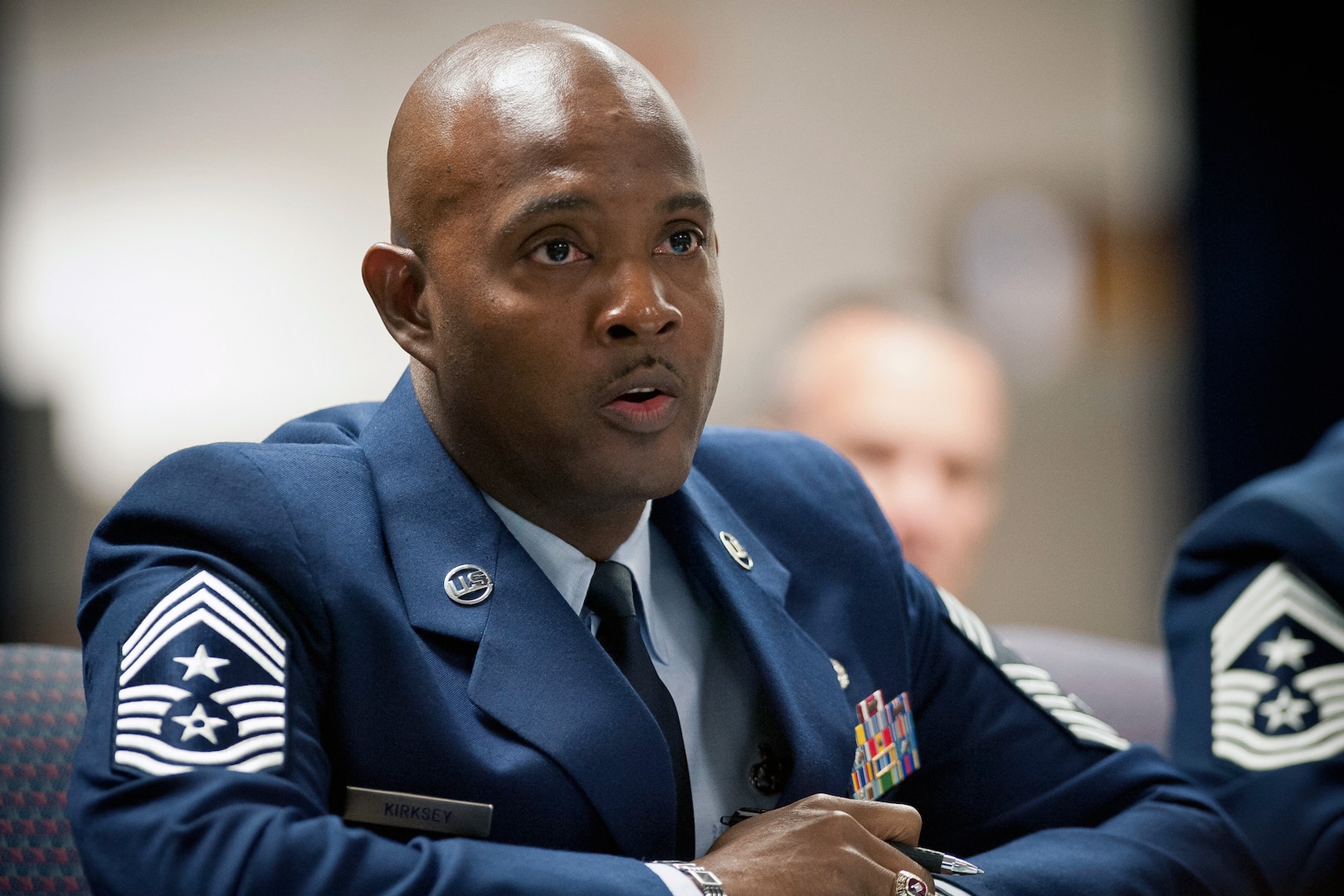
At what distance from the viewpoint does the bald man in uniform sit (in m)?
1.13

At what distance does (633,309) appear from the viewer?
126 cm

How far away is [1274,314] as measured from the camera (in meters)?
4.37

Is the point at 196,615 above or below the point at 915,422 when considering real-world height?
above

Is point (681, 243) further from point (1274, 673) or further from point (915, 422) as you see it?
point (915, 422)

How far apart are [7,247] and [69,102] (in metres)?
0.67

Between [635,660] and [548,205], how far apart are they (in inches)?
16.6

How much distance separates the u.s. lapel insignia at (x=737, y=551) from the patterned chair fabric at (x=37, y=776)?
0.75m

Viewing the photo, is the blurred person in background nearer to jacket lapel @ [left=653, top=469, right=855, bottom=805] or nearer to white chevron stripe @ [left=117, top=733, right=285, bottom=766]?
jacket lapel @ [left=653, top=469, right=855, bottom=805]

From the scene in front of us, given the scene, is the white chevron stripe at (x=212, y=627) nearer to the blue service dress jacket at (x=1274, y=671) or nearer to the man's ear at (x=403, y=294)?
the man's ear at (x=403, y=294)

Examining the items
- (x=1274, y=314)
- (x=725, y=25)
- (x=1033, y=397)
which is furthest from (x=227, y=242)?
(x=1274, y=314)

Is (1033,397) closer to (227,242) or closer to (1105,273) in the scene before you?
(1105,273)

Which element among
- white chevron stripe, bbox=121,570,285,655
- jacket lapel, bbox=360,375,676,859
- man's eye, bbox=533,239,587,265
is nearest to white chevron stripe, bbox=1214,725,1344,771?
jacket lapel, bbox=360,375,676,859

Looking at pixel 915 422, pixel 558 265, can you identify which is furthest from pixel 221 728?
pixel 915 422

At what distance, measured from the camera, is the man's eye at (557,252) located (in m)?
1.27
